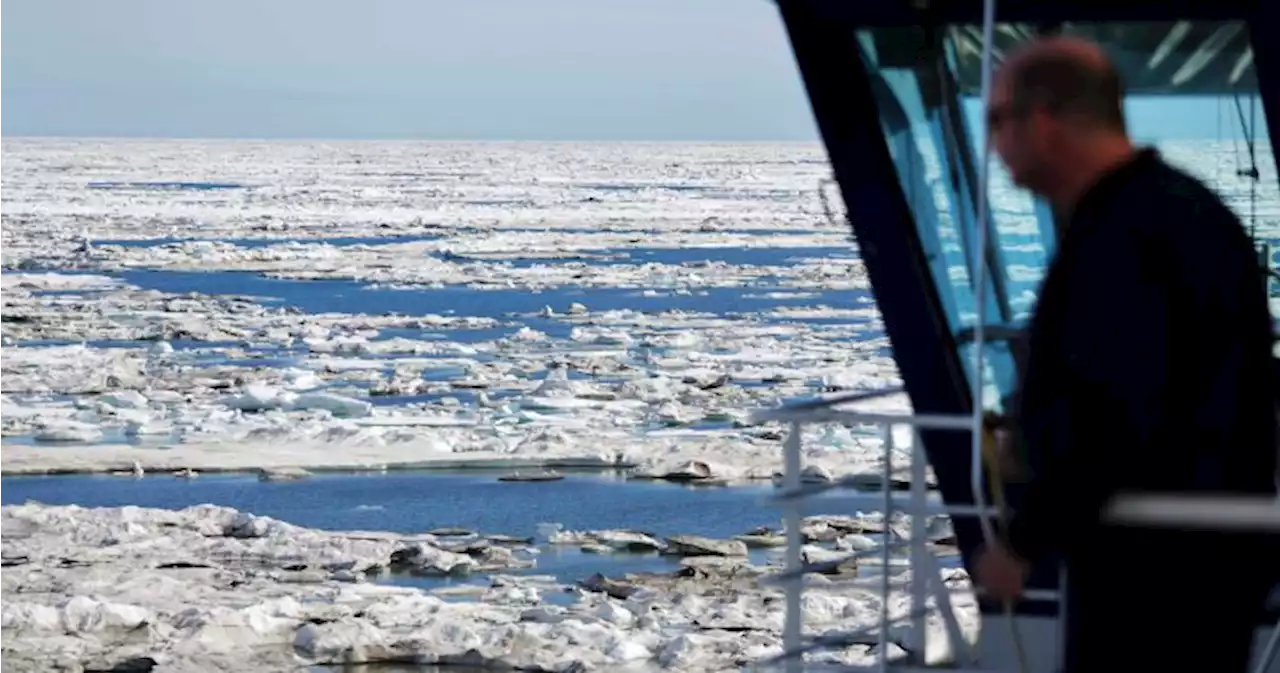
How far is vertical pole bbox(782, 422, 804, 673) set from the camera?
478 centimetres

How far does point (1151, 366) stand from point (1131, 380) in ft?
0.09

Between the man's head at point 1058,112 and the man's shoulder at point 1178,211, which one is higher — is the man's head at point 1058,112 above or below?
above

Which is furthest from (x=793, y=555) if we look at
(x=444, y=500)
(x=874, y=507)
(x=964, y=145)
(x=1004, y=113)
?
(x=444, y=500)

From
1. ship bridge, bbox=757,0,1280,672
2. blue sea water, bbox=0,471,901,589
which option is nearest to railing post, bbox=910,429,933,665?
ship bridge, bbox=757,0,1280,672

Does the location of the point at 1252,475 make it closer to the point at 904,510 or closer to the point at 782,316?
the point at 904,510

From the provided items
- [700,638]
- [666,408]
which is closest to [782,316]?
[666,408]

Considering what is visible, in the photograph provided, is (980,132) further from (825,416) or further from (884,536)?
(884,536)

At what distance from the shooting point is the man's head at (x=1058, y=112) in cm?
254

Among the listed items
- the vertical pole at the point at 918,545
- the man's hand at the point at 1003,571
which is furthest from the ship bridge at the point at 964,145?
the man's hand at the point at 1003,571

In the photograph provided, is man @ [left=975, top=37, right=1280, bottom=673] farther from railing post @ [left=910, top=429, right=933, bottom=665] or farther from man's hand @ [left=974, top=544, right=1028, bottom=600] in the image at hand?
railing post @ [left=910, top=429, right=933, bottom=665]

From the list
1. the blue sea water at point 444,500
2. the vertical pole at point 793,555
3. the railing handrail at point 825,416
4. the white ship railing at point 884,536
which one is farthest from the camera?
the blue sea water at point 444,500

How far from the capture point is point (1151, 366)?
2445mm

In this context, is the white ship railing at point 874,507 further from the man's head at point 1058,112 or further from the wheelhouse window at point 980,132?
the man's head at point 1058,112

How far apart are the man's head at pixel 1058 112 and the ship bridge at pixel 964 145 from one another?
7.35ft
